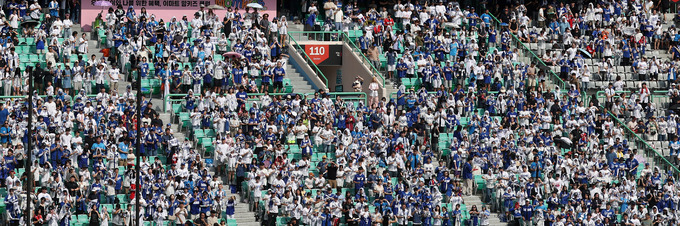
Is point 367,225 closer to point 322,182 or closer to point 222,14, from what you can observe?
point 322,182

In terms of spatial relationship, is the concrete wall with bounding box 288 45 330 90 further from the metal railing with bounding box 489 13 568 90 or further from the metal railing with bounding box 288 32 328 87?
the metal railing with bounding box 489 13 568 90

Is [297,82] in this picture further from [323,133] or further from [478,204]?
[478,204]

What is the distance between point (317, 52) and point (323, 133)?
7825 mm

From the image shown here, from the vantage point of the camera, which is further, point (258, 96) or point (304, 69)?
point (304, 69)

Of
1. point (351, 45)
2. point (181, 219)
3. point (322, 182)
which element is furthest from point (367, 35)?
point (181, 219)

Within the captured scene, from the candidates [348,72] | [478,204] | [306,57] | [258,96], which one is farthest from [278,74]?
[478,204]

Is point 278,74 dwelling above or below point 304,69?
below

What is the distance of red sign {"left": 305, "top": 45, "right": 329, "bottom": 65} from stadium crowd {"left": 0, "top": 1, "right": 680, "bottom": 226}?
1.06 metres

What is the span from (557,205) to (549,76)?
901 cm

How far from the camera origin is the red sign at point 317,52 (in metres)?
51.5

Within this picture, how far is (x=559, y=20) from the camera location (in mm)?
54594

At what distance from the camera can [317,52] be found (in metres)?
51.6

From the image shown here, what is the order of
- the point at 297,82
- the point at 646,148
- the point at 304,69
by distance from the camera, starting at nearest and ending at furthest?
the point at 646,148, the point at 297,82, the point at 304,69

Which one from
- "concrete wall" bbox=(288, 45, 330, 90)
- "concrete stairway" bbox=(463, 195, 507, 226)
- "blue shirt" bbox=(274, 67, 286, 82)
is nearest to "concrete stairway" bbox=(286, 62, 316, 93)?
"concrete wall" bbox=(288, 45, 330, 90)
